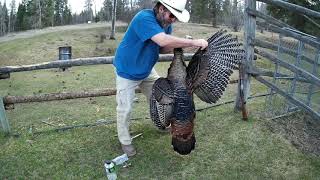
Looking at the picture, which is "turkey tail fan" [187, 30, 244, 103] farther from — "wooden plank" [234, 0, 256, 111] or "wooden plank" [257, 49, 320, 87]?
"wooden plank" [234, 0, 256, 111]

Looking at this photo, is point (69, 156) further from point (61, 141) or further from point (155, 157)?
point (155, 157)

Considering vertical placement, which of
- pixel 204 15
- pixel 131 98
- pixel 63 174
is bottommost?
pixel 63 174

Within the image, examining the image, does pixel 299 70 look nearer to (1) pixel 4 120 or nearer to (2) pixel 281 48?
(2) pixel 281 48

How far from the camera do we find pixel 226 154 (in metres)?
5.13

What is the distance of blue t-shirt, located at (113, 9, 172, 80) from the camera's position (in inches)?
165

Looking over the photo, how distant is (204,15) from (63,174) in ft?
129

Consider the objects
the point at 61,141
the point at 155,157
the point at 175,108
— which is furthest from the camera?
the point at 61,141

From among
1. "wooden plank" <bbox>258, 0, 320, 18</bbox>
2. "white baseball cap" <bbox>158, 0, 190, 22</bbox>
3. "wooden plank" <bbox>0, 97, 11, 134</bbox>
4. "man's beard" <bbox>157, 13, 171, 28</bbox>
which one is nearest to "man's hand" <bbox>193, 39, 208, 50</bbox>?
"white baseball cap" <bbox>158, 0, 190, 22</bbox>

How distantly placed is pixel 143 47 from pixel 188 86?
67cm

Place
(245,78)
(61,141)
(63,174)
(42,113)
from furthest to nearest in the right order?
(42,113) < (245,78) < (61,141) < (63,174)

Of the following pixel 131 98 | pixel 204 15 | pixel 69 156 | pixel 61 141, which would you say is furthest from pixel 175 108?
pixel 204 15

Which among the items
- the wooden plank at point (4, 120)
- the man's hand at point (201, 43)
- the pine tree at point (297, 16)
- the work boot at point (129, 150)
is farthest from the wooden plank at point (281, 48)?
the pine tree at point (297, 16)

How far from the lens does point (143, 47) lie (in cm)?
452

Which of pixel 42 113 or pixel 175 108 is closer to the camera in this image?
pixel 175 108
